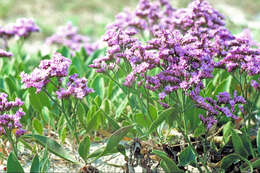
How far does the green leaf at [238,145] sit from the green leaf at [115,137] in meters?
Result: 0.76

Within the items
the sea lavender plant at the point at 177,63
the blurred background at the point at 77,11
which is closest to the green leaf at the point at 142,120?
the sea lavender plant at the point at 177,63

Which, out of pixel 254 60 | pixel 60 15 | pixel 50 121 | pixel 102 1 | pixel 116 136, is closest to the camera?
pixel 116 136

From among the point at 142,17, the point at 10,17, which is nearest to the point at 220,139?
the point at 142,17

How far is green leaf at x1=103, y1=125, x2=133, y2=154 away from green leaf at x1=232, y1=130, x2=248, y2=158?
2.50 ft

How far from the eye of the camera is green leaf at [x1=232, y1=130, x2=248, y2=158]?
256 cm

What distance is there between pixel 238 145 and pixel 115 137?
90cm

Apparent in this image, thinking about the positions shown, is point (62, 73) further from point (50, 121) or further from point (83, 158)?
point (50, 121)

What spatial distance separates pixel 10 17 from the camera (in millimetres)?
13203

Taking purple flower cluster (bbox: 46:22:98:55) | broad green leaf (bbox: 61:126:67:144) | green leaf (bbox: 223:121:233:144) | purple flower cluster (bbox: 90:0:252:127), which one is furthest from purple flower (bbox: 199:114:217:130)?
purple flower cluster (bbox: 46:22:98:55)

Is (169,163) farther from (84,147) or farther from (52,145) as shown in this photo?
(52,145)

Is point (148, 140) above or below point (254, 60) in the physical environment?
below

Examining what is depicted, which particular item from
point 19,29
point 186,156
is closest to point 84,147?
point 186,156

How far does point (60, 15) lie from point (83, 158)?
12118 mm

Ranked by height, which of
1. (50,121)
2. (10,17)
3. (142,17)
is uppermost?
(10,17)
